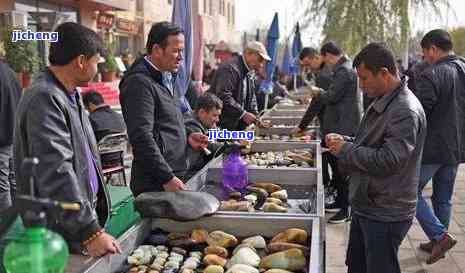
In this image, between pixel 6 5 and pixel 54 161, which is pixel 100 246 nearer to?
pixel 54 161

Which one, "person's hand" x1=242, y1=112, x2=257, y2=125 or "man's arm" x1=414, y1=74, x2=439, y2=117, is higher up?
"man's arm" x1=414, y1=74, x2=439, y2=117

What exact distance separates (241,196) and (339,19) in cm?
979

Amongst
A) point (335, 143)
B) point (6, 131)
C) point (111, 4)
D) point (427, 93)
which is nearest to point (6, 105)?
point (6, 131)

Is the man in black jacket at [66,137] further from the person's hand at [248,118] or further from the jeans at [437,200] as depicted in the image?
the person's hand at [248,118]

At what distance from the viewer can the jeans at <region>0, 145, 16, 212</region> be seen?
3533mm

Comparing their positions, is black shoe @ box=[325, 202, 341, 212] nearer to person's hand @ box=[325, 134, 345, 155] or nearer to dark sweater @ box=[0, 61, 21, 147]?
person's hand @ box=[325, 134, 345, 155]

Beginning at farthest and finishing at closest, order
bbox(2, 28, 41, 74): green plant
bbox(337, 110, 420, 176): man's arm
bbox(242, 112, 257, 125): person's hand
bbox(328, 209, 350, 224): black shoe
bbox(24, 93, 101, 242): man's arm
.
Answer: bbox(2, 28, 41, 74): green plant < bbox(328, 209, 350, 224): black shoe < bbox(242, 112, 257, 125): person's hand < bbox(337, 110, 420, 176): man's arm < bbox(24, 93, 101, 242): man's arm

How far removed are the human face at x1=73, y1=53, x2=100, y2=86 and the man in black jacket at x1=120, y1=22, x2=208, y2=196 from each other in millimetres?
761

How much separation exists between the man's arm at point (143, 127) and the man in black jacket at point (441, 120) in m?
2.29

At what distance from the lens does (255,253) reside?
2.18 metres

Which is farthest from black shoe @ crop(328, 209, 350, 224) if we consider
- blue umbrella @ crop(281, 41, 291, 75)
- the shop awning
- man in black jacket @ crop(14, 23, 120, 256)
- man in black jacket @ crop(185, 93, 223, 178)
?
the shop awning

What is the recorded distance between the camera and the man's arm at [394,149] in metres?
2.47

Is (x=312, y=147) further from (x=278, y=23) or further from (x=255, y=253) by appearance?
(x=278, y=23)

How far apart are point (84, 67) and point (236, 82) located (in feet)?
10.7
